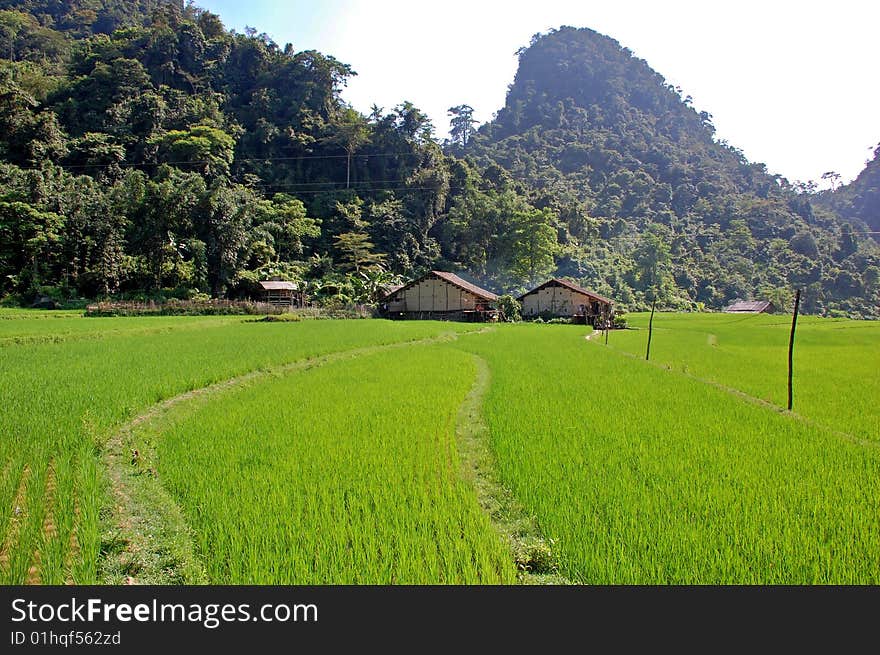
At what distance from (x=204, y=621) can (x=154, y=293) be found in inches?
1351

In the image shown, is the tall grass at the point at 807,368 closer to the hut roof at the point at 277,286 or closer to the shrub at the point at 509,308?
the shrub at the point at 509,308

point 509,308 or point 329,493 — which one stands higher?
point 329,493

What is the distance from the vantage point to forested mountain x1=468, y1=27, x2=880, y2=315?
5706 cm

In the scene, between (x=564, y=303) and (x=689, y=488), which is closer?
(x=689, y=488)

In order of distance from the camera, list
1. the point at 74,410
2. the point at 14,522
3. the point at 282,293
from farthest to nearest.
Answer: the point at 282,293 < the point at 74,410 < the point at 14,522

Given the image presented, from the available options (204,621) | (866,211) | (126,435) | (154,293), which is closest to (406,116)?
(154,293)

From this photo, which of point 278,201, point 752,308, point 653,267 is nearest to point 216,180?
point 278,201

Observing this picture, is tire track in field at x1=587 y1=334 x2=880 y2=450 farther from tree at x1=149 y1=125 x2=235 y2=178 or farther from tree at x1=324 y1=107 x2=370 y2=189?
tree at x1=324 y1=107 x2=370 y2=189

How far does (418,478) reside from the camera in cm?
459

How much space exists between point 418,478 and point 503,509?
0.82 meters

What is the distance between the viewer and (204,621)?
267 cm

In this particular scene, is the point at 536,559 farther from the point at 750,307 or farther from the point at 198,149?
the point at 750,307

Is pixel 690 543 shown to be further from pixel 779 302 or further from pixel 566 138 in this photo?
pixel 566 138

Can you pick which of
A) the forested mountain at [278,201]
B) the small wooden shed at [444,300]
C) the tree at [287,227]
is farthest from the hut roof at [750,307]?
the tree at [287,227]
